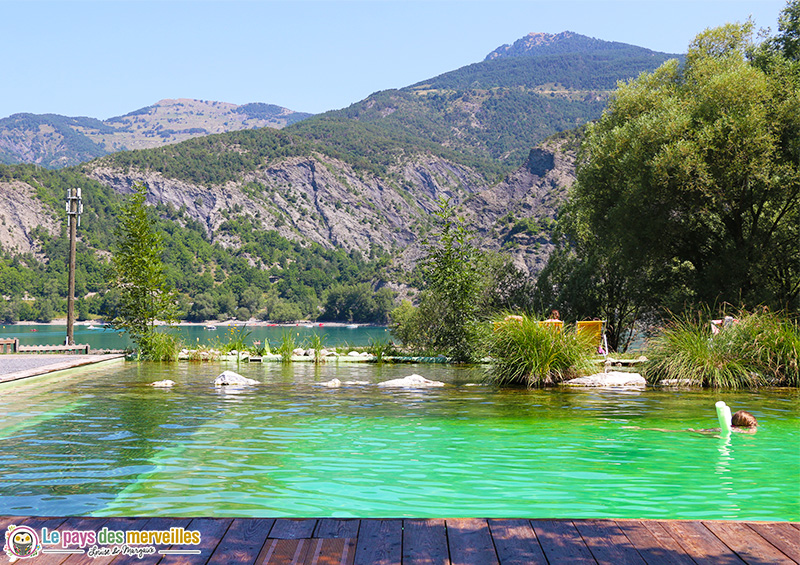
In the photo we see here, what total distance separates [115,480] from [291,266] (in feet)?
407

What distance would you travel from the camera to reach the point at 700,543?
3.16 meters

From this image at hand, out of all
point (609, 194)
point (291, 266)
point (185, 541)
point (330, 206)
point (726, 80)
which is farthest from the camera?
point (330, 206)

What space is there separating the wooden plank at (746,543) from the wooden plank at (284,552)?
6.55 feet

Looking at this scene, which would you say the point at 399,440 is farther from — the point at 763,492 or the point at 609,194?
the point at 609,194

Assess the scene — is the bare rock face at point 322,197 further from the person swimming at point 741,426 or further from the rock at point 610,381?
the person swimming at point 741,426

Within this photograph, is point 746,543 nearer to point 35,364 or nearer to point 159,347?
point 35,364

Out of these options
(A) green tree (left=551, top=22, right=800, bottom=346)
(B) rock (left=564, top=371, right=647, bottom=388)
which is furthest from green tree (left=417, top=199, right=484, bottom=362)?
(A) green tree (left=551, top=22, right=800, bottom=346)

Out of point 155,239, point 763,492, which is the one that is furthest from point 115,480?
point 155,239

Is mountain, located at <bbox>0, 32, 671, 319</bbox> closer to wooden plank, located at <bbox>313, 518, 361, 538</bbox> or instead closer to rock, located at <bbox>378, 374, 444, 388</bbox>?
rock, located at <bbox>378, 374, 444, 388</bbox>

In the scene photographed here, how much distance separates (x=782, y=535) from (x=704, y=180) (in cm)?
1524

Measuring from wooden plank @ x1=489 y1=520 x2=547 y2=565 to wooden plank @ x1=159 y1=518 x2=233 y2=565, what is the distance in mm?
1336

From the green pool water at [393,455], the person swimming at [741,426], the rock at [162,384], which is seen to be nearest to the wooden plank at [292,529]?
the green pool water at [393,455]

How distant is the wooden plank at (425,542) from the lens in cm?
295

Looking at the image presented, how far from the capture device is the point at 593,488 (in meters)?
5.11
